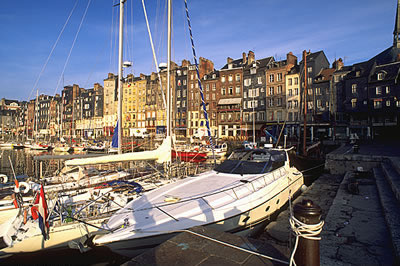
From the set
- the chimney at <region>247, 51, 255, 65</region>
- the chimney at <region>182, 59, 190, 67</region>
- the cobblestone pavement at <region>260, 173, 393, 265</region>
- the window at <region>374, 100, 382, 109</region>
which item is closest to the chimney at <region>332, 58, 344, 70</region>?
the window at <region>374, 100, 382, 109</region>

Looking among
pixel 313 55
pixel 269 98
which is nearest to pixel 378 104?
pixel 313 55

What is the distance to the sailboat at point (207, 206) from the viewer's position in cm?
536

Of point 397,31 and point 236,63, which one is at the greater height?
point 397,31

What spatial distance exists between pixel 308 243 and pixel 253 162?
714 centimetres

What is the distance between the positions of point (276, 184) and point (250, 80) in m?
47.6

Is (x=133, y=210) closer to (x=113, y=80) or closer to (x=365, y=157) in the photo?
(x=365, y=157)

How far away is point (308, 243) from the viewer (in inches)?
103

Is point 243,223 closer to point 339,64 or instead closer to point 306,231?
point 306,231

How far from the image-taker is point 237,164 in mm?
9695

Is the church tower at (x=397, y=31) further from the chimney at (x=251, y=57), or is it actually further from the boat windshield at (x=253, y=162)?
the boat windshield at (x=253, y=162)

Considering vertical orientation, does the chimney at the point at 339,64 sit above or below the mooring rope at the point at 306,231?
above

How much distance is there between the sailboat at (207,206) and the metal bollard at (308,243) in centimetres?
245

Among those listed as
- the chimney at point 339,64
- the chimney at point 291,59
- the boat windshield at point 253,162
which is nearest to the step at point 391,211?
the boat windshield at point 253,162

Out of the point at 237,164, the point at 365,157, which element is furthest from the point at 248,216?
the point at 365,157
